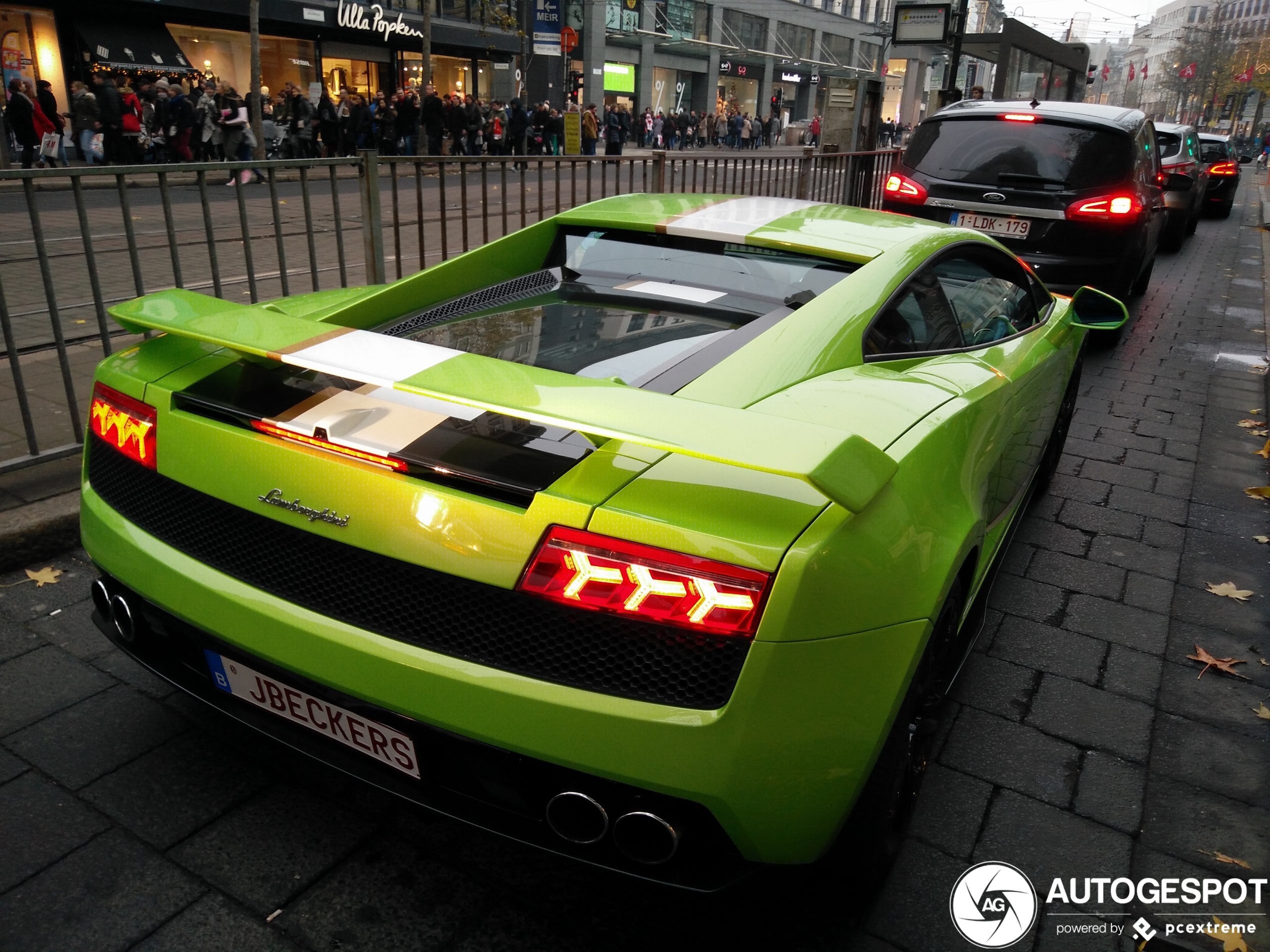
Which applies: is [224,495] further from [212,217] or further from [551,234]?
[212,217]

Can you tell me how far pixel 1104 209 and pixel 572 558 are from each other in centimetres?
669

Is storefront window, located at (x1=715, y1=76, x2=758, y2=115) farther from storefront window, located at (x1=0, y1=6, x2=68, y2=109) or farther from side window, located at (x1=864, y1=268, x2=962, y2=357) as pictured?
side window, located at (x1=864, y1=268, x2=962, y2=357)

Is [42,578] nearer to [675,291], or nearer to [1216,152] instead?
[675,291]

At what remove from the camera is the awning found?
23891mm

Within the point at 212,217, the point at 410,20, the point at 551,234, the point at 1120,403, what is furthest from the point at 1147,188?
the point at 410,20

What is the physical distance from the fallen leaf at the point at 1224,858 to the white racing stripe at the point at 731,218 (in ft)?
6.60

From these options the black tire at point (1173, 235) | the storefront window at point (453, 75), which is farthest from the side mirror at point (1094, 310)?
the storefront window at point (453, 75)

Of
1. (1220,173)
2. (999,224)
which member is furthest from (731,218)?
(1220,173)

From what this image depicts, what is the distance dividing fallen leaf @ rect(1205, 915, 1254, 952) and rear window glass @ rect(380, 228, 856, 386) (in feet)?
5.77

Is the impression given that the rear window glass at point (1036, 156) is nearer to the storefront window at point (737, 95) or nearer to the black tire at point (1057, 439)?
the black tire at point (1057, 439)

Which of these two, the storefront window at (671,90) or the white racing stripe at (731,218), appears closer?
the white racing stripe at (731,218)

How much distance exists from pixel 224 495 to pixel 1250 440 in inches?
238

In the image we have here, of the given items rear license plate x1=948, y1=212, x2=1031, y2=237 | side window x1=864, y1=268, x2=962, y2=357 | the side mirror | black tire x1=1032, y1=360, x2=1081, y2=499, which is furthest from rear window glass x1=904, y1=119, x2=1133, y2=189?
side window x1=864, y1=268, x2=962, y2=357

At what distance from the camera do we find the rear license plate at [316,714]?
1820 mm
